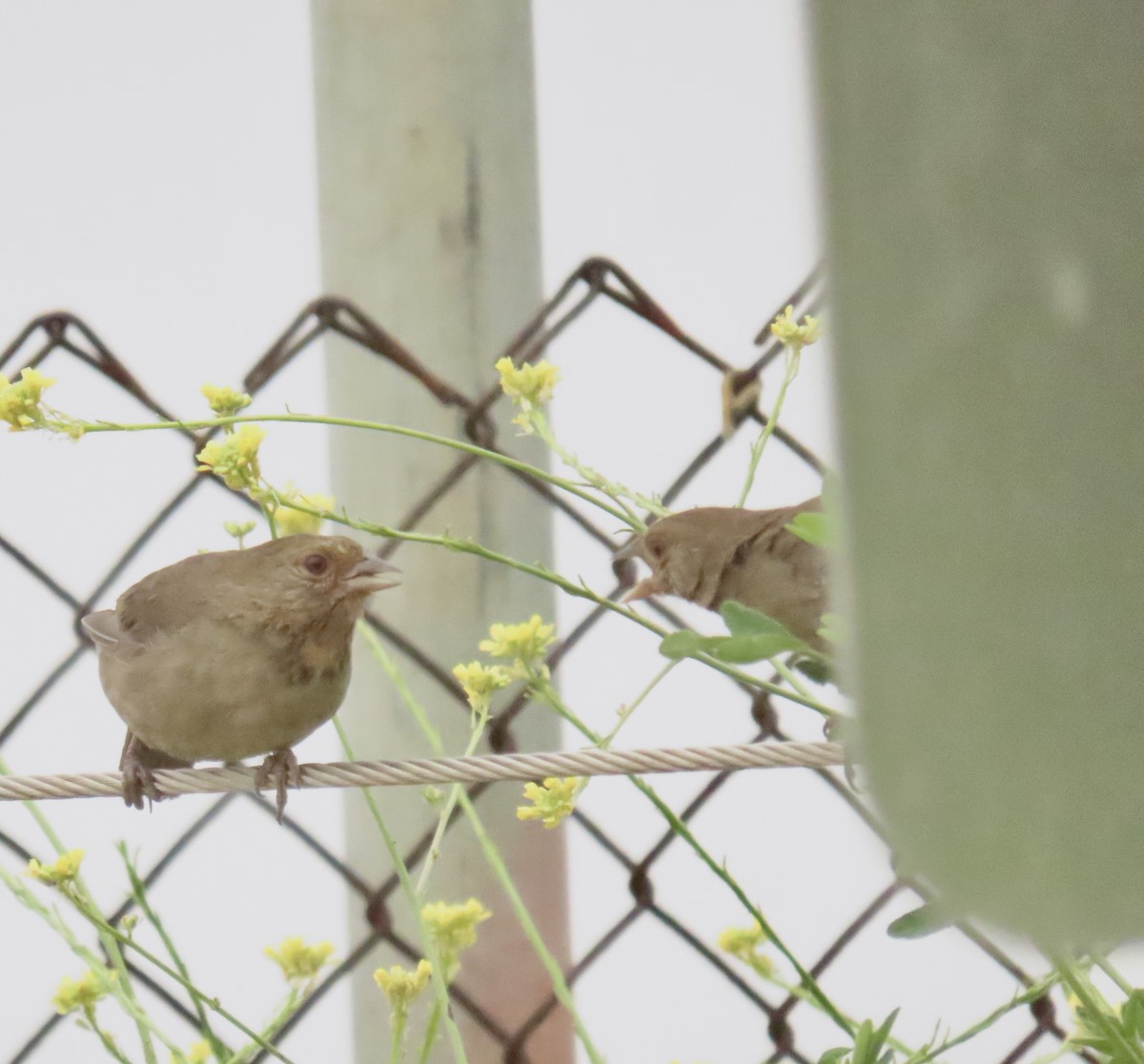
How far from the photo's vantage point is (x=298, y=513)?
78.4 inches

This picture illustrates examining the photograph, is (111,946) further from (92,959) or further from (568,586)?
(568,586)

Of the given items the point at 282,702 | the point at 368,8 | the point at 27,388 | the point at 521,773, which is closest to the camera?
the point at 521,773

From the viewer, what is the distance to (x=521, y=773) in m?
1.44

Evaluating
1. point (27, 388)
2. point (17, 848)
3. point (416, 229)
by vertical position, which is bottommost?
point (17, 848)

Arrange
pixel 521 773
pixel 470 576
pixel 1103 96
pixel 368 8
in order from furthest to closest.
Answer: pixel 470 576 < pixel 368 8 < pixel 521 773 < pixel 1103 96

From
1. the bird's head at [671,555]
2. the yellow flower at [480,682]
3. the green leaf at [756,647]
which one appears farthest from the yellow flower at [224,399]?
the bird's head at [671,555]

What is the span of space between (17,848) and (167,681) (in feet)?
0.95

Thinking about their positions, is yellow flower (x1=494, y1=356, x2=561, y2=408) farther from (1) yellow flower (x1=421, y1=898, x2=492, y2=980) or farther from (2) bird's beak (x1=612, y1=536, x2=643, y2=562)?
(2) bird's beak (x1=612, y1=536, x2=643, y2=562)

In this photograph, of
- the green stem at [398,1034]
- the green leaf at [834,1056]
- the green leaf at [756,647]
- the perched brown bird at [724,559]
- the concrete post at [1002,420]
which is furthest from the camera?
the perched brown bird at [724,559]

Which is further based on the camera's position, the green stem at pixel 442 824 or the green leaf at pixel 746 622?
the green stem at pixel 442 824

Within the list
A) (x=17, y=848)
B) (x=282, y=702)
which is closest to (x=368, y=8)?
(x=282, y=702)

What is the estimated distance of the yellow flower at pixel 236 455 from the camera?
5.48 ft

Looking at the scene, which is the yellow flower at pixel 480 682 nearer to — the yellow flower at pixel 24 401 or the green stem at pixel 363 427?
the green stem at pixel 363 427

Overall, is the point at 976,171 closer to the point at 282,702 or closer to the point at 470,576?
the point at 470,576
